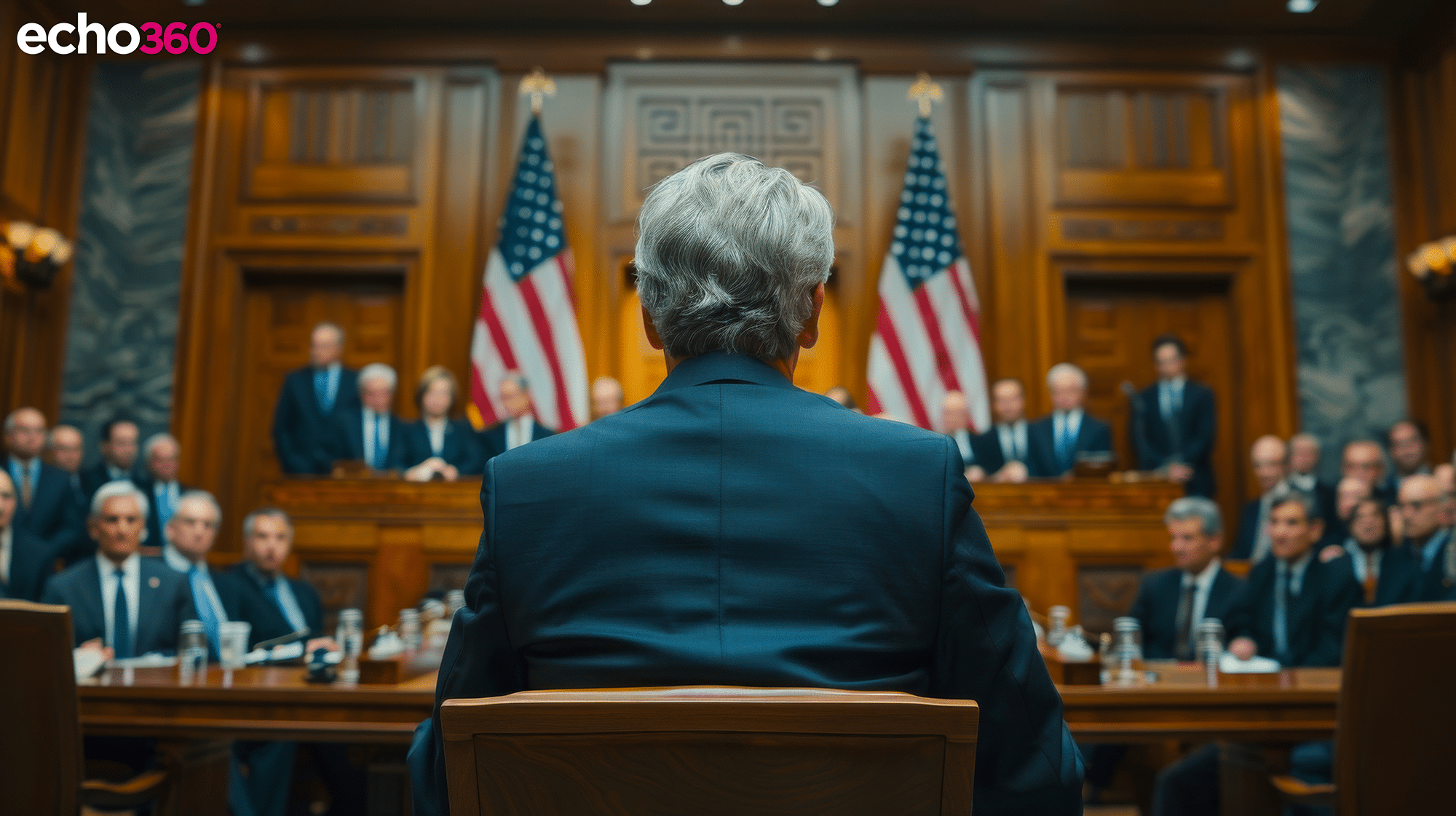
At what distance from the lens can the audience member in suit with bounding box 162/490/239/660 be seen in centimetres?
461

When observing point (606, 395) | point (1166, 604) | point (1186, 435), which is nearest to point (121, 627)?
point (606, 395)

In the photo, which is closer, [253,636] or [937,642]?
[937,642]

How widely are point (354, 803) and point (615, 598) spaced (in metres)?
3.22

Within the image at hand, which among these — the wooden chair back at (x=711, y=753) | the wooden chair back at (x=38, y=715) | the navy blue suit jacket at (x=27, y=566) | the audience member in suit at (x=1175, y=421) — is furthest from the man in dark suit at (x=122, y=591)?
the audience member in suit at (x=1175, y=421)

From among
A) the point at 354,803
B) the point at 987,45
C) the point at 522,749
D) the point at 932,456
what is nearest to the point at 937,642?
the point at 932,456

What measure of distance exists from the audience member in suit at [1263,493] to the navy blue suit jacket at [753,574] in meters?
6.29

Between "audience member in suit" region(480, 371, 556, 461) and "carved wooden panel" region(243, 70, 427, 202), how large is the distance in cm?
217

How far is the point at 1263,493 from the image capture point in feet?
23.6

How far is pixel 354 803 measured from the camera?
4.00m

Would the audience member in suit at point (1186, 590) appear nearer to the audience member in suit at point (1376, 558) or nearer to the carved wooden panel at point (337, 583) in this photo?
the audience member in suit at point (1376, 558)

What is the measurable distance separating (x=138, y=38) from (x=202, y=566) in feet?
19.0

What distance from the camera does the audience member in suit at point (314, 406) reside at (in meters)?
7.73

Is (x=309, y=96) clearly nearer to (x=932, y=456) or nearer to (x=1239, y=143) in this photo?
(x=1239, y=143)

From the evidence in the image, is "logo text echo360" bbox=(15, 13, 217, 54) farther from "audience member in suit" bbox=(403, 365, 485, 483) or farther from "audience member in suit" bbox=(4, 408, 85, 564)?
"audience member in suit" bbox=(403, 365, 485, 483)
